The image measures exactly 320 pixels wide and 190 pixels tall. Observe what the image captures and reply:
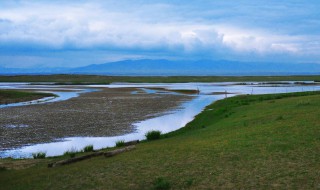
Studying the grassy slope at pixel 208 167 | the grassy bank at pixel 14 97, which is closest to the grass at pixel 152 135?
the grassy slope at pixel 208 167

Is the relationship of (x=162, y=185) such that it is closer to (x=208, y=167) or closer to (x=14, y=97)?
(x=208, y=167)

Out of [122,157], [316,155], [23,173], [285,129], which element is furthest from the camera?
[285,129]

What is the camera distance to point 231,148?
14828 millimetres

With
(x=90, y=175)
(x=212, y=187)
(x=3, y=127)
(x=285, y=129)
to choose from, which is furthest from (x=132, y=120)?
(x=212, y=187)

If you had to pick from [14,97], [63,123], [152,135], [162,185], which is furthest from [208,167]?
[14,97]

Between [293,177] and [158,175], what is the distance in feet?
13.8

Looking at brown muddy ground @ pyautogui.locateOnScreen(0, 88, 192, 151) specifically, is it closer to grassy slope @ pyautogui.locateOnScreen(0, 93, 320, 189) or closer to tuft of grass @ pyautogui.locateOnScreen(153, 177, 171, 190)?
grassy slope @ pyautogui.locateOnScreen(0, 93, 320, 189)

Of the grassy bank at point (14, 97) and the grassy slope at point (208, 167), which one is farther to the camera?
the grassy bank at point (14, 97)

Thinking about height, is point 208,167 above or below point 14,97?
below

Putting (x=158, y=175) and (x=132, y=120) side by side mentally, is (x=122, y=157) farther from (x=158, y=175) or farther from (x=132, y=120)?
(x=132, y=120)

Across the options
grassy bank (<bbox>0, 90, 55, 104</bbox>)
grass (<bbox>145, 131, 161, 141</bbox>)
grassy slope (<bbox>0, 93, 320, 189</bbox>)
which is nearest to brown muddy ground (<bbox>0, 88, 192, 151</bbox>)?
grass (<bbox>145, 131, 161, 141</bbox>)

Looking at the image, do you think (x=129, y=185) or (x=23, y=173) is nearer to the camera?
(x=129, y=185)

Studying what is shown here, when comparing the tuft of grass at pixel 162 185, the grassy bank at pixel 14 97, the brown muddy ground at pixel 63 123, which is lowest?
the brown muddy ground at pixel 63 123

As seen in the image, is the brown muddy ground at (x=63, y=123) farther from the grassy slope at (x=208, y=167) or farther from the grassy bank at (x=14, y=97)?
the grassy bank at (x=14, y=97)
